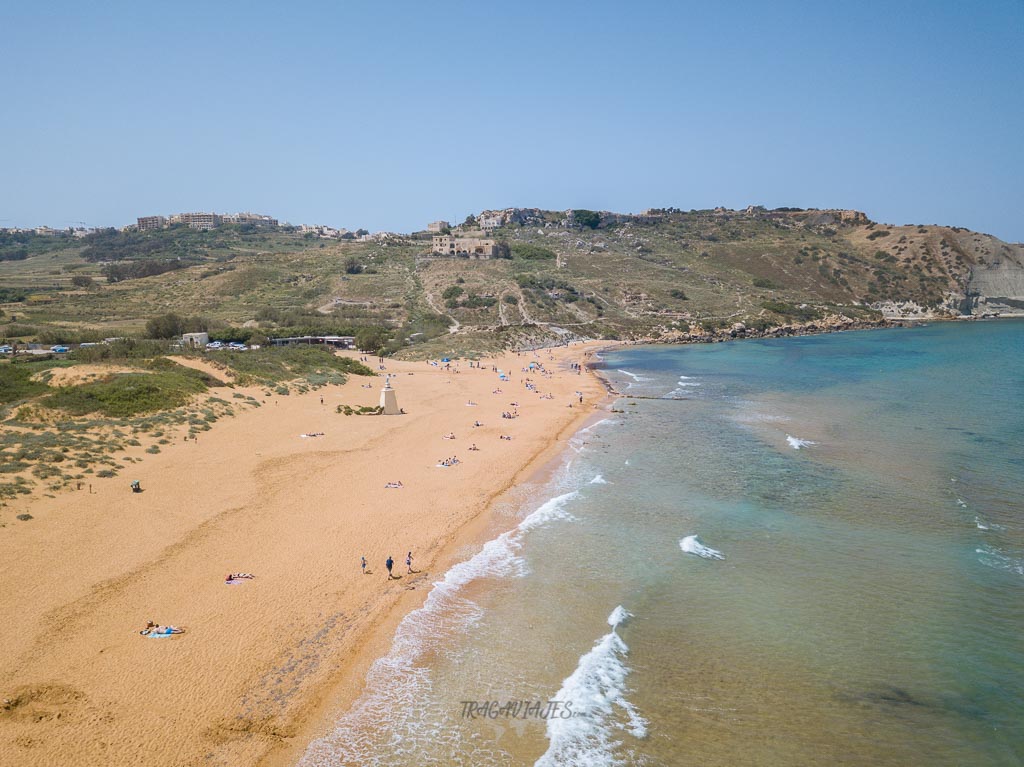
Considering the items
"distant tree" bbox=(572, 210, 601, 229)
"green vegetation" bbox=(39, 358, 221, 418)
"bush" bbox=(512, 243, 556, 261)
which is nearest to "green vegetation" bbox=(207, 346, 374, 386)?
"green vegetation" bbox=(39, 358, 221, 418)

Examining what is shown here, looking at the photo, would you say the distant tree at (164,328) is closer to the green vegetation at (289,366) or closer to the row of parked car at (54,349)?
the row of parked car at (54,349)

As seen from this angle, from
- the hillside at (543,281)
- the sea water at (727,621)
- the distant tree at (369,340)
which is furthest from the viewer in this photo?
the hillside at (543,281)

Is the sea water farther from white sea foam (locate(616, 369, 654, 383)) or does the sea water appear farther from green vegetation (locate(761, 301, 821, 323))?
green vegetation (locate(761, 301, 821, 323))

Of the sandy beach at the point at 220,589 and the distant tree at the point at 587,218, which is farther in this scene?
the distant tree at the point at 587,218

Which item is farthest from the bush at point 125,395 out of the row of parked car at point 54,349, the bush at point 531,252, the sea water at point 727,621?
the bush at point 531,252

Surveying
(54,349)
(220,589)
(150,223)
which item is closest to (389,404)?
(220,589)
